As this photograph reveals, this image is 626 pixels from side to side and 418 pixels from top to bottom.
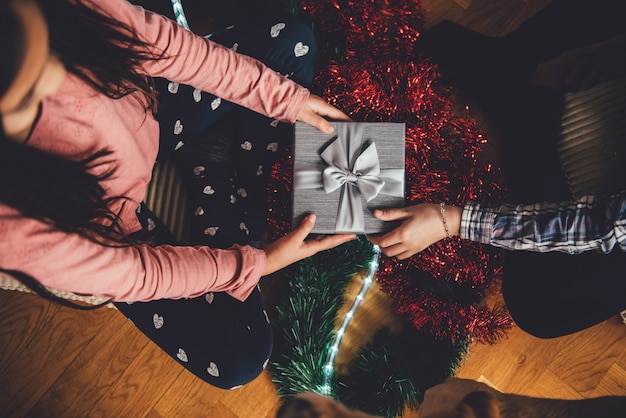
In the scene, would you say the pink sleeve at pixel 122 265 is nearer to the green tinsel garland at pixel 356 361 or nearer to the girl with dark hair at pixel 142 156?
the girl with dark hair at pixel 142 156

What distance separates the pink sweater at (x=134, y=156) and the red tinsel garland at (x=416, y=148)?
21 centimetres

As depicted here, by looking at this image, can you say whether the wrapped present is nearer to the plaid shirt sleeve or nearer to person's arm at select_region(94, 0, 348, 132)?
person's arm at select_region(94, 0, 348, 132)

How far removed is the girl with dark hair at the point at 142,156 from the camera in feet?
1.88

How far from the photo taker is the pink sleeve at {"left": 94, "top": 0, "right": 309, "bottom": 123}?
0.76m

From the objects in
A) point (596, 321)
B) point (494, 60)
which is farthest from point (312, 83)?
point (596, 321)

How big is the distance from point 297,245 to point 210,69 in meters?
0.36

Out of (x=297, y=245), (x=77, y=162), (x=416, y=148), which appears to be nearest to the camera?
(x=77, y=162)

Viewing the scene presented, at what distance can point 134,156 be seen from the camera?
754 mm

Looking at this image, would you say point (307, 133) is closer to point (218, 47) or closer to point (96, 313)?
point (218, 47)

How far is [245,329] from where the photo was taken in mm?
942

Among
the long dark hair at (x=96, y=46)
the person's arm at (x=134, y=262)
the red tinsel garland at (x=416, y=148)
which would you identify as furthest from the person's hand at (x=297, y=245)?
the long dark hair at (x=96, y=46)

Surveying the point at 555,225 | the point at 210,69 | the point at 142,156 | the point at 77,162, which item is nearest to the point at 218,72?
the point at 210,69

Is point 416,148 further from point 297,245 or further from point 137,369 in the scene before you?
point 137,369

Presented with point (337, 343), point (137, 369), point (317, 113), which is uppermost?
point (317, 113)
